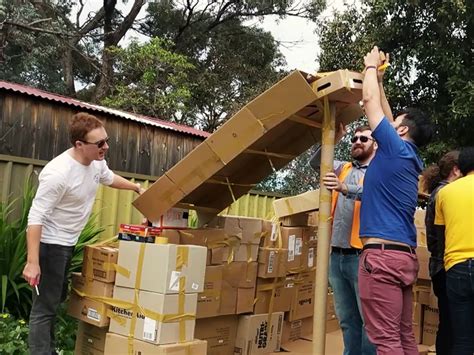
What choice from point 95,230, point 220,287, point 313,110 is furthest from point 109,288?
point 95,230

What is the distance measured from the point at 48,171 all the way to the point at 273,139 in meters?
1.15

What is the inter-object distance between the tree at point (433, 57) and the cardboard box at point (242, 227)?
4705 mm

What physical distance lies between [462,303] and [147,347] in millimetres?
1546

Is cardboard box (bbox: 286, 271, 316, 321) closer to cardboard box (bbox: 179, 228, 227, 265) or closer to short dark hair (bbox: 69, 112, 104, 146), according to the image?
cardboard box (bbox: 179, 228, 227, 265)

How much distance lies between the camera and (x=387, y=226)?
2.18m

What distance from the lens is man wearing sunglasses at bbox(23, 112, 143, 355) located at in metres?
2.58

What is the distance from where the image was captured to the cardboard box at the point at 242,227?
3348mm

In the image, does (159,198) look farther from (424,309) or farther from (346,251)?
(424,309)

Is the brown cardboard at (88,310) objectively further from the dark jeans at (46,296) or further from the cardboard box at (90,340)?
the dark jeans at (46,296)

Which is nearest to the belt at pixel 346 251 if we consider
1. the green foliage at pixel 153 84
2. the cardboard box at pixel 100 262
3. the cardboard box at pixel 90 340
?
the cardboard box at pixel 100 262

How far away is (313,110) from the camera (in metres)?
2.59

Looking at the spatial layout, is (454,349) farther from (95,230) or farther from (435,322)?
(95,230)

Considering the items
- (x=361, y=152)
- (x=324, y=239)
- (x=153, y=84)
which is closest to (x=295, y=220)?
(x=361, y=152)

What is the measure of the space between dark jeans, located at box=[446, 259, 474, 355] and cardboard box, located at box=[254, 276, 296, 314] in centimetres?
127
